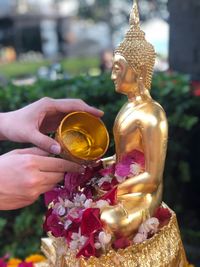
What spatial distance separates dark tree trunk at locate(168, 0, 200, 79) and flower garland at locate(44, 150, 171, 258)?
99.1 inches

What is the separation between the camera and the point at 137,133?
145 cm

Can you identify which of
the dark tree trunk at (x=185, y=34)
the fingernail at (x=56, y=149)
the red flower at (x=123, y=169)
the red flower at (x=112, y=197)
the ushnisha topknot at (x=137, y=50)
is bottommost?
the dark tree trunk at (x=185, y=34)

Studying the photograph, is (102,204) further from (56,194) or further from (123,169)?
(56,194)

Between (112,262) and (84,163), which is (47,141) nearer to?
(84,163)

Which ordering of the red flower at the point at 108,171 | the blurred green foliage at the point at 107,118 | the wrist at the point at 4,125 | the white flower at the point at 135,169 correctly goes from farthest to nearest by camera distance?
the blurred green foliage at the point at 107,118 → the wrist at the point at 4,125 → the red flower at the point at 108,171 → the white flower at the point at 135,169

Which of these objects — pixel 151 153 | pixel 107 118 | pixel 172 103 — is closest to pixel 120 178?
pixel 151 153

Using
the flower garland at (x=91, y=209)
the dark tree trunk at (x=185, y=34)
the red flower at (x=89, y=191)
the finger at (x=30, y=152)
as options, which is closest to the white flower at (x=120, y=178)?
the flower garland at (x=91, y=209)

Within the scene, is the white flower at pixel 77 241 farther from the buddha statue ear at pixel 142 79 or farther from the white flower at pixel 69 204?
the buddha statue ear at pixel 142 79

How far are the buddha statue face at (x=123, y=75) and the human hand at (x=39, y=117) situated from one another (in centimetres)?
19

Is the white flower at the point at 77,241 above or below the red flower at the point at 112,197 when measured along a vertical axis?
below

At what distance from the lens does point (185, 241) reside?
141 inches

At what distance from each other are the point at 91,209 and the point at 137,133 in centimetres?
26

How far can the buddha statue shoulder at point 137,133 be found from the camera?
1415mm

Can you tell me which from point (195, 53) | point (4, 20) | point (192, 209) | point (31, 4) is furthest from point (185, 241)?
point (31, 4)
